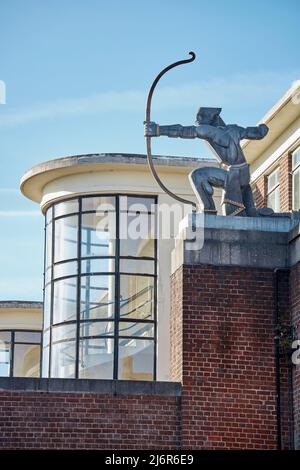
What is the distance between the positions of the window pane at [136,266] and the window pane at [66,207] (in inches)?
72.8

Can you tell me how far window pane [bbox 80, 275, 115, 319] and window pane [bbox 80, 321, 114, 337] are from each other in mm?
192

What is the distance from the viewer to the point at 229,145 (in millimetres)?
27750

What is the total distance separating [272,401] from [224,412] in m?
0.91

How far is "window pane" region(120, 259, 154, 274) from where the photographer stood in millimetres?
36625

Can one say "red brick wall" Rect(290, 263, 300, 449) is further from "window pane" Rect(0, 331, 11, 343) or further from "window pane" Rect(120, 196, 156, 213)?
"window pane" Rect(0, 331, 11, 343)

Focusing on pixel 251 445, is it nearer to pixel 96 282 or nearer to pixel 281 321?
pixel 281 321

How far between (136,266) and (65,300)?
1.96 meters

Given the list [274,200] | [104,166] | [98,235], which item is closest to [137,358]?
[98,235]

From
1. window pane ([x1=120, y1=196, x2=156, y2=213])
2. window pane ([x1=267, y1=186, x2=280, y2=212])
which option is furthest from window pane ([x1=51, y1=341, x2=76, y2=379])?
window pane ([x1=267, y1=186, x2=280, y2=212])

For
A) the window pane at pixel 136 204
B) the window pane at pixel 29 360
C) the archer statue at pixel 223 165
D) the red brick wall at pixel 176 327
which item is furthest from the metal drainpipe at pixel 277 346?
the window pane at pixel 29 360

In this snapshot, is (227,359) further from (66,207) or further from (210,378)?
(66,207)

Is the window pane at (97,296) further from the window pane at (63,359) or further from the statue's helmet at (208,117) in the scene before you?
the statue's helmet at (208,117)

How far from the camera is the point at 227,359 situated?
26000 millimetres
